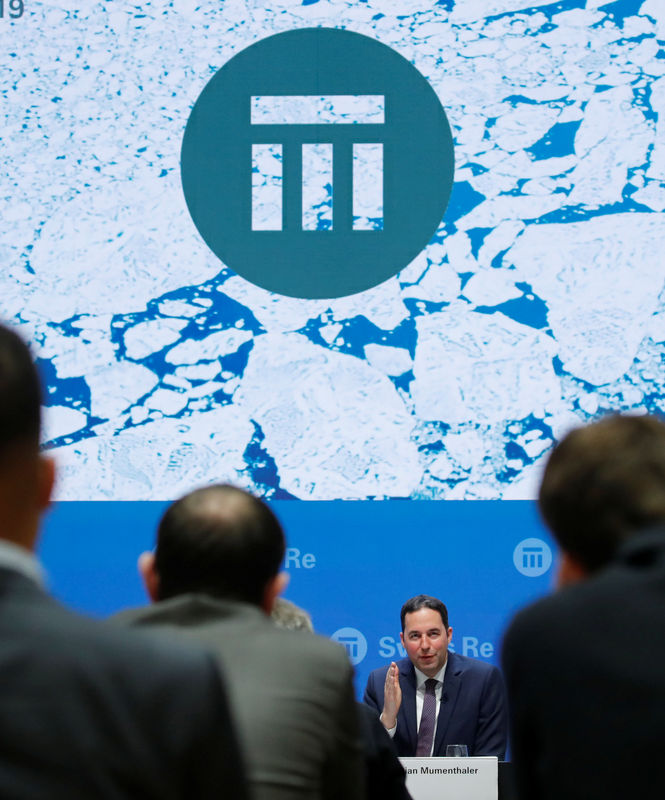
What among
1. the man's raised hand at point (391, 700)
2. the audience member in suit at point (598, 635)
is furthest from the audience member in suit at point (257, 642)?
the man's raised hand at point (391, 700)

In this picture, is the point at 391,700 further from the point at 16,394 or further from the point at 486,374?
the point at 16,394

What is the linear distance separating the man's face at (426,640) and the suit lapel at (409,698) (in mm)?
52

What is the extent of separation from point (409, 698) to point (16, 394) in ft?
11.9

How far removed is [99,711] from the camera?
677 mm

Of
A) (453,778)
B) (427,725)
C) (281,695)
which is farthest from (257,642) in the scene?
(427,725)

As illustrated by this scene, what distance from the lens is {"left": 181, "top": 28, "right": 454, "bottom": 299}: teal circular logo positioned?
4.83 m

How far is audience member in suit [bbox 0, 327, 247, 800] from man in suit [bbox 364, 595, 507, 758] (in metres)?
3.47

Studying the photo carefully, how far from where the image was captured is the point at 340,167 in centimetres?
488

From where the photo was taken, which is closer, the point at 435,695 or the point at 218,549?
the point at 218,549

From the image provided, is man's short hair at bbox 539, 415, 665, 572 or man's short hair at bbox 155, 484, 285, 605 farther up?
man's short hair at bbox 539, 415, 665, 572

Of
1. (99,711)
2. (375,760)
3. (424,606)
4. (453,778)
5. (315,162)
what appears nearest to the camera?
(99,711)

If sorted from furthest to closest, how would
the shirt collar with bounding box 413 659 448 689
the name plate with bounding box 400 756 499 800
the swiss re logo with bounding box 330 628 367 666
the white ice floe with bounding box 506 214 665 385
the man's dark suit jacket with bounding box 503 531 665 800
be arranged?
the swiss re logo with bounding box 330 628 367 666 → the white ice floe with bounding box 506 214 665 385 → the shirt collar with bounding box 413 659 448 689 → the name plate with bounding box 400 756 499 800 → the man's dark suit jacket with bounding box 503 531 665 800

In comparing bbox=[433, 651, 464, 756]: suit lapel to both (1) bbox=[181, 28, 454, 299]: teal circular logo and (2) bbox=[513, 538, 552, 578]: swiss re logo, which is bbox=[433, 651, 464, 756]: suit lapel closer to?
(2) bbox=[513, 538, 552, 578]: swiss re logo

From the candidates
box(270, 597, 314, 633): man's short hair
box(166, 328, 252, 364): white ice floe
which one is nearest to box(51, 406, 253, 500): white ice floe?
box(166, 328, 252, 364): white ice floe
